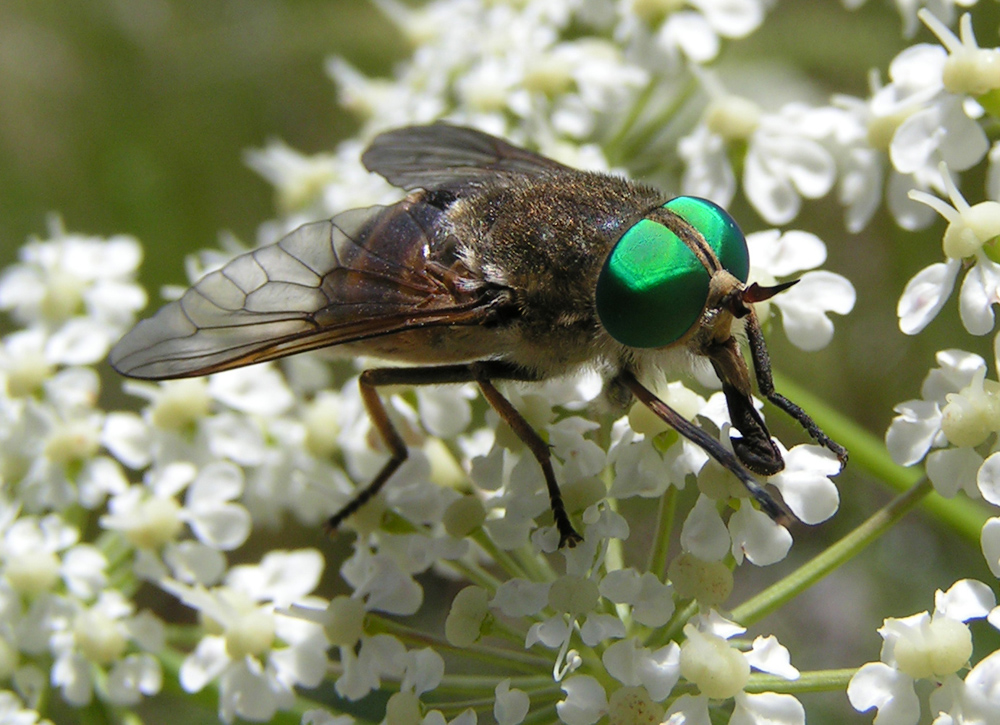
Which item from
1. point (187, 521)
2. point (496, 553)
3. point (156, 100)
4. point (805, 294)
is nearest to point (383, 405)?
point (496, 553)

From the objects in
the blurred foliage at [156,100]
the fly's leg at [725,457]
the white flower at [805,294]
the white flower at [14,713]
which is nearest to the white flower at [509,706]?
the fly's leg at [725,457]

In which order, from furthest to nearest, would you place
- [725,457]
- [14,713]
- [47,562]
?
1. [47,562]
2. [14,713]
3. [725,457]

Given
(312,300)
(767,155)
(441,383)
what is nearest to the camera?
(312,300)

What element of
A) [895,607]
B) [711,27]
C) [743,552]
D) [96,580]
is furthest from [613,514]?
[895,607]

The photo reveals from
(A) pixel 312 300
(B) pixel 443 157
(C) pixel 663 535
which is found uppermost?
(B) pixel 443 157

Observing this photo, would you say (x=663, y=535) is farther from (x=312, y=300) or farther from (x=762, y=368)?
(x=312, y=300)

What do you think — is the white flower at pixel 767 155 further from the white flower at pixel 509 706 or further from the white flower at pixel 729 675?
the white flower at pixel 509 706

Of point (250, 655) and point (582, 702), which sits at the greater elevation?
point (250, 655)
